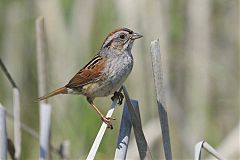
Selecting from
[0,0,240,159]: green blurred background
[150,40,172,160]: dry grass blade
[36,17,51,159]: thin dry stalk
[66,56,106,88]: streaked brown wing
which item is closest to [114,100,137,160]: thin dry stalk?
[150,40,172,160]: dry grass blade

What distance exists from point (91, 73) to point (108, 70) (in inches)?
5.4

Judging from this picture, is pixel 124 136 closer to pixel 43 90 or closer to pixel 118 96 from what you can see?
pixel 118 96

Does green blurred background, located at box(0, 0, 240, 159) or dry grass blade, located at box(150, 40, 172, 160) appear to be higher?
dry grass blade, located at box(150, 40, 172, 160)

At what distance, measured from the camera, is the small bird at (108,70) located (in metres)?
2.90

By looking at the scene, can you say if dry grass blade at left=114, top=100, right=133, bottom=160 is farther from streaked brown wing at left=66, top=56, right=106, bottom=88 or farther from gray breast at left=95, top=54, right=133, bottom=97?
streaked brown wing at left=66, top=56, right=106, bottom=88

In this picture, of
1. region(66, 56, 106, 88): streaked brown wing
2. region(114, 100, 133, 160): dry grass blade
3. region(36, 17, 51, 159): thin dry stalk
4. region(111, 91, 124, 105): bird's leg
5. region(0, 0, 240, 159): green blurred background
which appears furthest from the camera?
region(0, 0, 240, 159): green blurred background

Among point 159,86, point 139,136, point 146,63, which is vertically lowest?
point 146,63

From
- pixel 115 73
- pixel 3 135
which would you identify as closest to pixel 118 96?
pixel 115 73

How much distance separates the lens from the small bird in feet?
9.51

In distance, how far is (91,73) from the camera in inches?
122

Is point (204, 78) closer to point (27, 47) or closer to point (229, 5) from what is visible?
point (229, 5)

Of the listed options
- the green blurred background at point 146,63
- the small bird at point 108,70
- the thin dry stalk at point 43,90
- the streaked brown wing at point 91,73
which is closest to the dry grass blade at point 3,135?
the thin dry stalk at point 43,90

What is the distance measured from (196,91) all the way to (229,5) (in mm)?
655

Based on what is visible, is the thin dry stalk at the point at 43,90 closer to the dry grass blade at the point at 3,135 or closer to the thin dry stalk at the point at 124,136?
the dry grass blade at the point at 3,135
